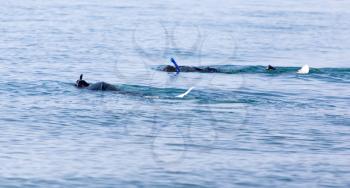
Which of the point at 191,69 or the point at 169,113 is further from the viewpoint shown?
the point at 191,69

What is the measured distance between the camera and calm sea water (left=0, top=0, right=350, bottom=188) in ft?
78.5

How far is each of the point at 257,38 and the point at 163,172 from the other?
46962 mm

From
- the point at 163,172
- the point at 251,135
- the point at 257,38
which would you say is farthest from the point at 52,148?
the point at 257,38

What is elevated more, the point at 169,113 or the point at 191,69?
the point at 191,69

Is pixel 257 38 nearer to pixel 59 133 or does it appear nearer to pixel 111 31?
pixel 111 31

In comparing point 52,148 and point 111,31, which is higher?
point 111,31

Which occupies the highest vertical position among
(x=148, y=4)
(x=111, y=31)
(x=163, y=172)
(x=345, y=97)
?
(x=148, y=4)

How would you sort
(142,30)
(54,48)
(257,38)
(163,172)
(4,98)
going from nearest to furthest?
(163,172) → (4,98) → (54,48) → (257,38) → (142,30)

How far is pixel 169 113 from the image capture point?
107 feet

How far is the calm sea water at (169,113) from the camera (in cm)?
2394

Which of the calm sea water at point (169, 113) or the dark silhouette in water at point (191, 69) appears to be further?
the dark silhouette in water at point (191, 69)

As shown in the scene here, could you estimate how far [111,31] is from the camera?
71.9 m

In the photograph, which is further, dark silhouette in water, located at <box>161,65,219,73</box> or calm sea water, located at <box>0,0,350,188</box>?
dark silhouette in water, located at <box>161,65,219,73</box>

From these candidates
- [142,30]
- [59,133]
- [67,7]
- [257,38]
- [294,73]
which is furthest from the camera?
[67,7]
